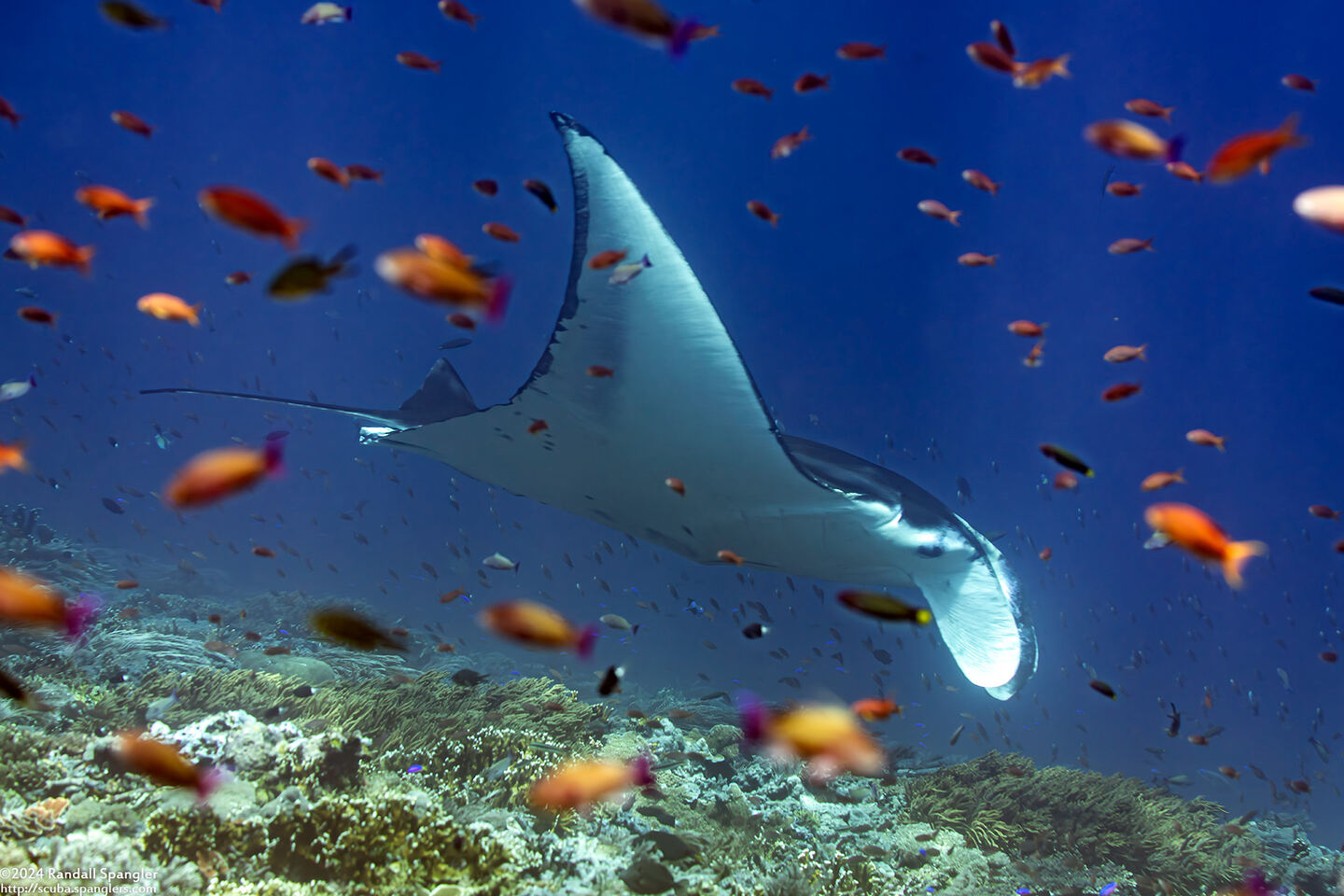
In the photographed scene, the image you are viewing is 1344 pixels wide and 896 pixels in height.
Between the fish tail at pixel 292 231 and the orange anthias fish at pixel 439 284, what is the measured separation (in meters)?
0.33

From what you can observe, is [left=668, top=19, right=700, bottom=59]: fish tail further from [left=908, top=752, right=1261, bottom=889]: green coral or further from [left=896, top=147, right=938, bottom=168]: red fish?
[left=908, top=752, right=1261, bottom=889]: green coral

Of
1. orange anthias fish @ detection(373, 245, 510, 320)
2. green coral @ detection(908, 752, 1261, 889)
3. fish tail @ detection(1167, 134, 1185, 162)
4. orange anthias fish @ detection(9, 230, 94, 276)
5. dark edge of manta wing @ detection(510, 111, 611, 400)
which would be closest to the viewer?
orange anthias fish @ detection(373, 245, 510, 320)

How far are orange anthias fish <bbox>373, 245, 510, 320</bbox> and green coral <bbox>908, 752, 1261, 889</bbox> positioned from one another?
617 cm

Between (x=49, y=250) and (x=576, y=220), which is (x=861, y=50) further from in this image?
(x=49, y=250)

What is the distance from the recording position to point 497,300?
2074mm

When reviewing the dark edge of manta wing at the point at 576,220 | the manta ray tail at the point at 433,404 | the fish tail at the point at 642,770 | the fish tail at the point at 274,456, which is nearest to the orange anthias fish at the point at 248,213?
the fish tail at the point at 274,456

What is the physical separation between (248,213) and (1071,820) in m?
7.89

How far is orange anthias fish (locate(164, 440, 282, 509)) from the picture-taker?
1.59 meters

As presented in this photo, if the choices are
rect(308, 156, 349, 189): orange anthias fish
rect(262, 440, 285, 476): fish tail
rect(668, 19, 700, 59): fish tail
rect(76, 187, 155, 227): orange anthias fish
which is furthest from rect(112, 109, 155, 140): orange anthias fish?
rect(668, 19, 700, 59): fish tail

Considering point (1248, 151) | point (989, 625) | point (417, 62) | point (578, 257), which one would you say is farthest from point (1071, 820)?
point (417, 62)

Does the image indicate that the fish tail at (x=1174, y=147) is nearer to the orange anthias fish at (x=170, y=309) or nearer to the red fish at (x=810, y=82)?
the red fish at (x=810, y=82)

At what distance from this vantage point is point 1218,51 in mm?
27562

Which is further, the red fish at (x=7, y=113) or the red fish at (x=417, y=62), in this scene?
the red fish at (x=417, y=62)

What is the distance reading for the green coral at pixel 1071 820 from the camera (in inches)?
212
